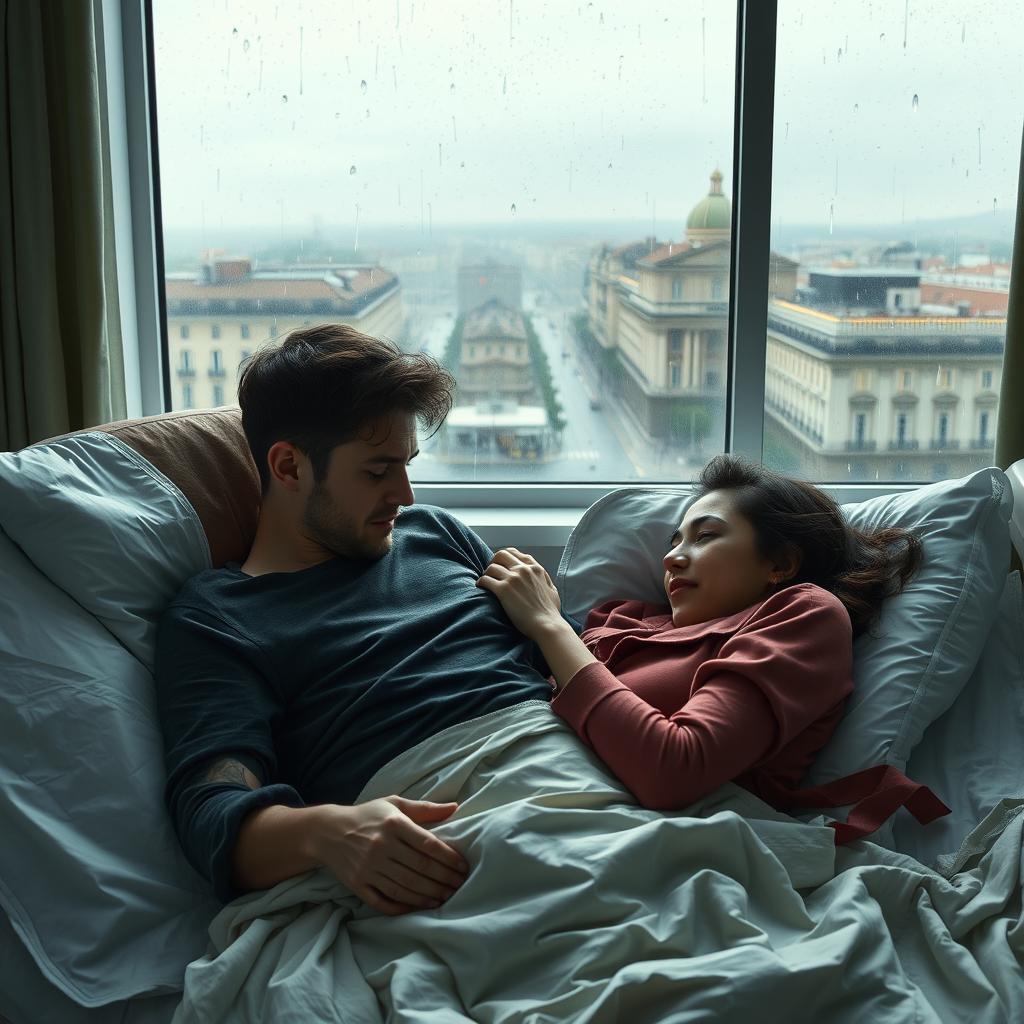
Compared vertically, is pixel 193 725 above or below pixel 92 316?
below

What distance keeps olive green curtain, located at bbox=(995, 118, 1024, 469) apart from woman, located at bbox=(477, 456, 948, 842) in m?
0.52

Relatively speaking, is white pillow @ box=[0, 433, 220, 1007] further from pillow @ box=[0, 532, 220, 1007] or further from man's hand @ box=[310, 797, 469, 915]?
man's hand @ box=[310, 797, 469, 915]

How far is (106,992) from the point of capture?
1.21 m

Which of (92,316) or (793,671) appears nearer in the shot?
(793,671)

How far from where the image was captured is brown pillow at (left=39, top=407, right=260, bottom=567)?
1.66 metres

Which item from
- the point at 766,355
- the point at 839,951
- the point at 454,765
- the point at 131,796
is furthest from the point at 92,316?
the point at 839,951

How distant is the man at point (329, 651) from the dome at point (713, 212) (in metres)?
0.91

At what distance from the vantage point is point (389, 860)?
121 cm

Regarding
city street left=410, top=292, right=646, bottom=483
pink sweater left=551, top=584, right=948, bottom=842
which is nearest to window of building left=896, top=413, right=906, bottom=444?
city street left=410, top=292, right=646, bottom=483

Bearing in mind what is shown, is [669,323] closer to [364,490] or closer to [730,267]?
[730,267]

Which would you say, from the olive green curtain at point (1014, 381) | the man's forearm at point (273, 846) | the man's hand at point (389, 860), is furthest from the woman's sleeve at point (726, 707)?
the olive green curtain at point (1014, 381)

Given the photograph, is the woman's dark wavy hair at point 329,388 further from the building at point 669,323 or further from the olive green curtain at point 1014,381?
the olive green curtain at point 1014,381

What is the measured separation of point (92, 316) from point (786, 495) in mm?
1324

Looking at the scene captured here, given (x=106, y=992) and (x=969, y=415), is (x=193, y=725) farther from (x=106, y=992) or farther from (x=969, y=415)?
(x=969, y=415)
